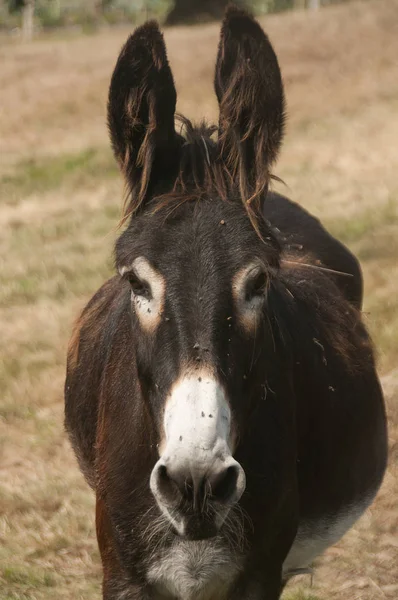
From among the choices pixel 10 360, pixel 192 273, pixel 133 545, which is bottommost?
pixel 10 360

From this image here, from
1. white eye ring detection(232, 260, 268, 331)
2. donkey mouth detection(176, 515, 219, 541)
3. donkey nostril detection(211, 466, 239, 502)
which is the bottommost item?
donkey mouth detection(176, 515, 219, 541)

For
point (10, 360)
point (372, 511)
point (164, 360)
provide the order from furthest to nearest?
point (10, 360)
point (372, 511)
point (164, 360)

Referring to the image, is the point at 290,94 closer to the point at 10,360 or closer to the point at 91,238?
the point at 91,238

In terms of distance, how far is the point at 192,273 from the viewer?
11.2 feet

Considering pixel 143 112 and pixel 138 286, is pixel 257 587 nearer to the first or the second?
pixel 138 286

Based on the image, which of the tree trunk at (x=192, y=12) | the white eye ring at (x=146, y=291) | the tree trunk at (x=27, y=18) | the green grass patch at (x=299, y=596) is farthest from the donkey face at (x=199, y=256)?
the tree trunk at (x=27, y=18)

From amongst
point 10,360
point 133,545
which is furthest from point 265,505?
point 10,360

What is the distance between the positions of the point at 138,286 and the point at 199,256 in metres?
0.26

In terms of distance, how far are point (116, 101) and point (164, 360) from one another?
3.41 feet

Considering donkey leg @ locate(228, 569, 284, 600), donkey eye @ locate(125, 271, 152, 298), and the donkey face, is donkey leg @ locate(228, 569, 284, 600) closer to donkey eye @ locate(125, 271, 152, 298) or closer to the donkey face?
the donkey face

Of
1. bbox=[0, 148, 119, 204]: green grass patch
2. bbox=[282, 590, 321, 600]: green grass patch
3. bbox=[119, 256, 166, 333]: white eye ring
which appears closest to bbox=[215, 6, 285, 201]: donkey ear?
bbox=[119, 256, 166, 333]: white eye ring

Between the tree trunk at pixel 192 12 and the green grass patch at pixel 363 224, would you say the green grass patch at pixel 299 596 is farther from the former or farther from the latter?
the tree trunk at pixel 192 12

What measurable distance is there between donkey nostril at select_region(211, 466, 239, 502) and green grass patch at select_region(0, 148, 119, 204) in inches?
576

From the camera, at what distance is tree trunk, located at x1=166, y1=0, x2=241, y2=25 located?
35734 mm
